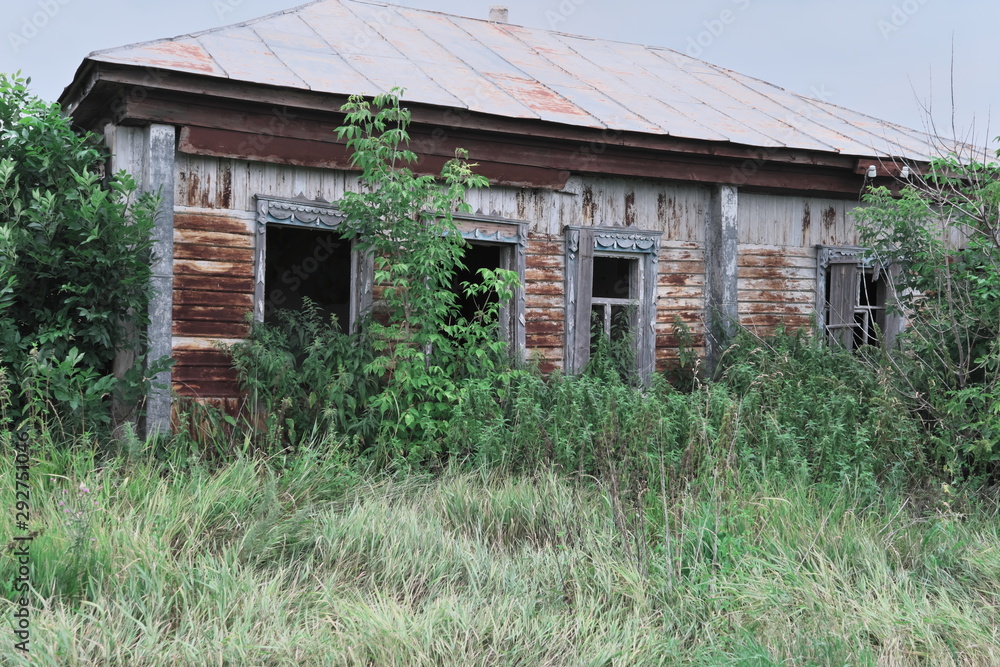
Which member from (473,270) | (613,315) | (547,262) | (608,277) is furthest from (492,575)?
(608,277)

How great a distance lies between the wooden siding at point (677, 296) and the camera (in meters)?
9.18

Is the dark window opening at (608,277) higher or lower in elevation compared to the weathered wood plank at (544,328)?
higher

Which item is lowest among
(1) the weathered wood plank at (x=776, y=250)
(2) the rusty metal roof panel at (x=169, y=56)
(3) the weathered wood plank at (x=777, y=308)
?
(3) the weathered wood plank at (x=777, y=308)

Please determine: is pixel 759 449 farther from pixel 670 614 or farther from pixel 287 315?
pixel 287 315

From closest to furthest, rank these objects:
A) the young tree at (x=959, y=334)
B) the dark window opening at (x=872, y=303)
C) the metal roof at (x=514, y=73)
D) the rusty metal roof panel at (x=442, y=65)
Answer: the young tree at (x=959, y=334) → the metal roof at (x=514, y=73) → the rusty metal roof panel at (x=442, y=65) → the dark window opening at (x=872, y=303)

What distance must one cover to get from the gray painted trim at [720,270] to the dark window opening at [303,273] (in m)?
4.89

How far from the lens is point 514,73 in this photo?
31.6 feet

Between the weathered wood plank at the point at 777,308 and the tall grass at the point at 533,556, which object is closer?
the tall grass at the point at 533,556

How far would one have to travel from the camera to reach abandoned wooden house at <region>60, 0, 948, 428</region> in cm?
686

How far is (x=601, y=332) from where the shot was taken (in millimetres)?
8812

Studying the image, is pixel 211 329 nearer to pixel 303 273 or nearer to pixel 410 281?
pixel 410 281

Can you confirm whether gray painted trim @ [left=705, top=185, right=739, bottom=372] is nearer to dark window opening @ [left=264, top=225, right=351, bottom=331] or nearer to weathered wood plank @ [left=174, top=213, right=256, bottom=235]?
dark window opening @ [left=264, top=225, right=351, bottom=331]

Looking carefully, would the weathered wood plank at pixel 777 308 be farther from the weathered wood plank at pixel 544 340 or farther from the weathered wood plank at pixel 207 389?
the weathered wood plank at pixel 207 389

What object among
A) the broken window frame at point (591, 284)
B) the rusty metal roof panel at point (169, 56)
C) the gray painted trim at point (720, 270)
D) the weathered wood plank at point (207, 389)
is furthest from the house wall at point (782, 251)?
the rusty metal roof panel at point (169, 56)
